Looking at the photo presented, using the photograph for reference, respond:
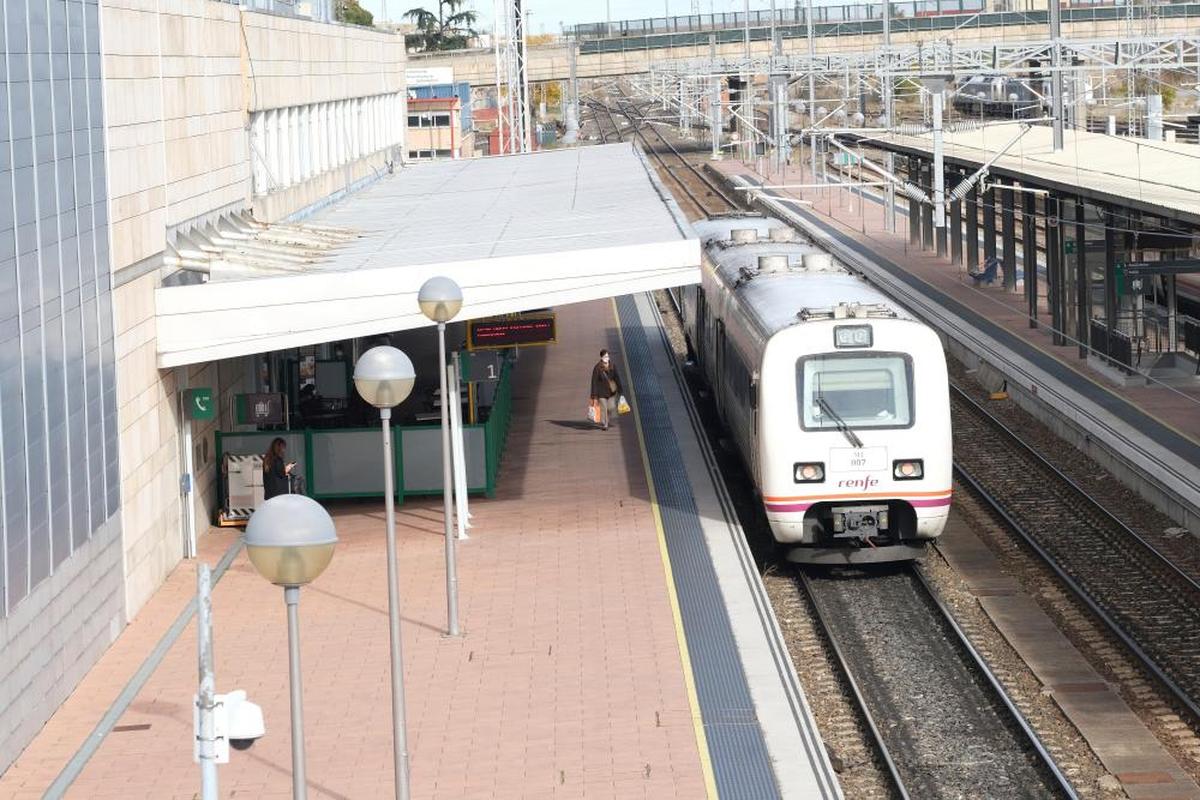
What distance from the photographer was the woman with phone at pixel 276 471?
18.5 m

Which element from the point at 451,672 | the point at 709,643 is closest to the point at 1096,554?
the point at 709,643

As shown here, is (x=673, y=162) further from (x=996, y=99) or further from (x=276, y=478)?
(x=276, y=478)

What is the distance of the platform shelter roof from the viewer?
893 inches

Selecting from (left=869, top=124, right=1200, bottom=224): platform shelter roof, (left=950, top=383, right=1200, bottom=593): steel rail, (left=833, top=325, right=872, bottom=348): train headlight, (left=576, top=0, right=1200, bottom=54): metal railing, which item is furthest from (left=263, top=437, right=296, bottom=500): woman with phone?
(left=576, top=0, right=1200, bottom=54): metal railing

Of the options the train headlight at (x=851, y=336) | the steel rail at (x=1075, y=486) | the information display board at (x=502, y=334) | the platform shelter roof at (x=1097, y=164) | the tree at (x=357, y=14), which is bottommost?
the steel rail at (x=1075, y=486)

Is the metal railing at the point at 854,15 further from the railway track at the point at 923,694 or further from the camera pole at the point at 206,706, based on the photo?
the camera pole at the point at 206,706

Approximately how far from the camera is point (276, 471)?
18.6 metres

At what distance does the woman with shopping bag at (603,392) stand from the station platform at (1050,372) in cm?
596

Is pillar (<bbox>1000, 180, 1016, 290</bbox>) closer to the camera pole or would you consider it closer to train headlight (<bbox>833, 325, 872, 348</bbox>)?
train headlight (<bbox>833, 325, 872, 348</bbox>)

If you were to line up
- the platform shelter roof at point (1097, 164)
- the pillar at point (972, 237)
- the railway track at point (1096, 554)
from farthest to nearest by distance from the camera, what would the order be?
the pillar at point (972, 237) → the platform shelter roof at point (1097, 164) → the railway track at point (1096, 554)

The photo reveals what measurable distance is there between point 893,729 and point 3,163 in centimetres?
726

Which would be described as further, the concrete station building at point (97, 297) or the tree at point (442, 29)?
the tree at point (442, 29)

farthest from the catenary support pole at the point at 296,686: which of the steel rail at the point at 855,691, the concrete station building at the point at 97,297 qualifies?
the steel rail at the point at 855,691

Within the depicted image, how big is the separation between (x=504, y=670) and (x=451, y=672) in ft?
1.33
